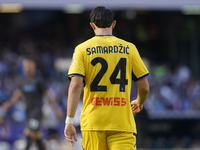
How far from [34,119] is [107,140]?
4.73 m

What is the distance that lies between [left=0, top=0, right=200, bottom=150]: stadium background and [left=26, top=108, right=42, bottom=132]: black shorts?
527mm

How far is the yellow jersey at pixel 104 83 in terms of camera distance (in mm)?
3465

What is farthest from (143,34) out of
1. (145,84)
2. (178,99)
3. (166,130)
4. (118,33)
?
(145,84)

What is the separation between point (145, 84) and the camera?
3715mm

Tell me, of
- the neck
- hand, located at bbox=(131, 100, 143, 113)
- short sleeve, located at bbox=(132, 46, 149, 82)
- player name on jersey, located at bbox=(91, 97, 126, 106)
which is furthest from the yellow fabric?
the neck

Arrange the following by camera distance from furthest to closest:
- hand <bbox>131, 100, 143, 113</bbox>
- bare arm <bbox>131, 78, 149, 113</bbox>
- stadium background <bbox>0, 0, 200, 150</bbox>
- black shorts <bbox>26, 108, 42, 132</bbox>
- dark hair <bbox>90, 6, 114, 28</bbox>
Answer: stadium background <bbox>0, 0, 200, 150</bbox>
black shorts <bbox>26, 108, 42, 132</bbox>
hand <bbox>131, 100, 143, 113</bbox>
bare arm <bbox>131, 78, 149, 113</bbox>
dark hair <bbox>90, 6, 114, 28</bbox>

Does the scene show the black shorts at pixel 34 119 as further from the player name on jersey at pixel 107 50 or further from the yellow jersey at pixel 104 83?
the player name on jersey at pixel 107 50

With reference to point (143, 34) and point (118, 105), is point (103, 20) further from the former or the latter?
point (143, 34)

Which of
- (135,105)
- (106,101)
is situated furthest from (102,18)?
(135,105)

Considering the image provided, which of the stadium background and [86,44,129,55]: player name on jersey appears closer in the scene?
[86,44,129,55]: player name on jersey

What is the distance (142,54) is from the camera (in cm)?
1577

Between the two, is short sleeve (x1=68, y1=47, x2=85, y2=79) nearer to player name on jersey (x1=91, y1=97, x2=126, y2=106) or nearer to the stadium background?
player name on jersey (x1=91, y1=97, x2=126, y2=106)

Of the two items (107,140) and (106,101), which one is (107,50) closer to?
(106,101)

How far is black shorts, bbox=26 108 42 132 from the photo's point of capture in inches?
314
